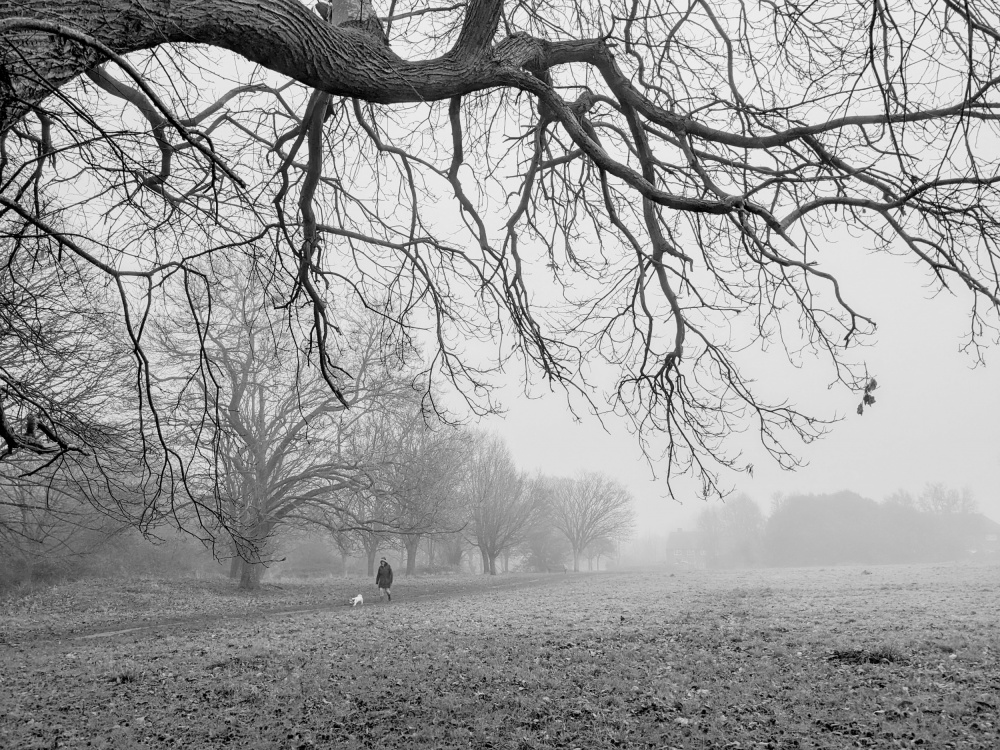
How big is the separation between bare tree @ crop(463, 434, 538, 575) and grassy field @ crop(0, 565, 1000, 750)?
26361 millimetres

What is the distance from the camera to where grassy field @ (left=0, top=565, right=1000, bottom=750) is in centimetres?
488

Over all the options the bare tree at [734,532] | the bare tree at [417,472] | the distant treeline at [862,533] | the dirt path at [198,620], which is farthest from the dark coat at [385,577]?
the bare tree at [734,532]

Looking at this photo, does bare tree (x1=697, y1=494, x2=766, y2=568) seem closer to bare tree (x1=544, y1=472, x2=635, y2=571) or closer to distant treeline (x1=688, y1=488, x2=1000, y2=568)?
distant treeline (x1=688, y1=488, x2=1000, y2=568)

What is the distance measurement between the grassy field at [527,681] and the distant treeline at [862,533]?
63.6 meters

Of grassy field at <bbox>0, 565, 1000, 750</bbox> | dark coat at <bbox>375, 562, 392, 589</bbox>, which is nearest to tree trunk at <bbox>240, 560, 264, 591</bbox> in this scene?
dark coat at <bbox>375, 562, 392, 589</bbox>

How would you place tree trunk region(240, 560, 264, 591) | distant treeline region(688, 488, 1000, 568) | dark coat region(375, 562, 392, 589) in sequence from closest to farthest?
1. dark coat region(375, 562, 392, 589)
2. tree trunk region(240, 560, 264, 591)
3. distant treeline region(688, 488, 1000, 568)

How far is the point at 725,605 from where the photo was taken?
12.9 meters

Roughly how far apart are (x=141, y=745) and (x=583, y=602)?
37.4ft

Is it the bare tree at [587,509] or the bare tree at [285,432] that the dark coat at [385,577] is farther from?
the bare tree at [587,509]

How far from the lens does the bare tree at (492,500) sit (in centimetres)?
3809

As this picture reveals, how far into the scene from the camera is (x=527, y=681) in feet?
20.7

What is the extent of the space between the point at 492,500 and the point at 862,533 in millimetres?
50205

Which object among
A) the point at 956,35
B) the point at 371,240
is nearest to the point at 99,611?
the point at 371,240

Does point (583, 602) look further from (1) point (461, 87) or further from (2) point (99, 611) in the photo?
(1) point (461, 87)
